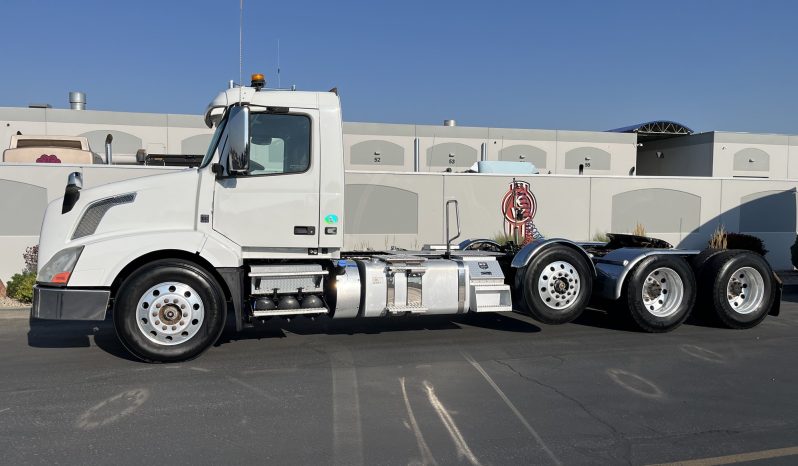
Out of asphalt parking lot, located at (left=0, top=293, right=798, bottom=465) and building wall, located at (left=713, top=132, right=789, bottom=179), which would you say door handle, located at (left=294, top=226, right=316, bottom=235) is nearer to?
asphalt parking lot, located at (left=0, top=293, right=798, bottom=465)

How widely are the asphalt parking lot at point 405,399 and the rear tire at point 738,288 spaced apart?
1.49ft

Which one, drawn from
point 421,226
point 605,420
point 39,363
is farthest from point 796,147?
point 39,363

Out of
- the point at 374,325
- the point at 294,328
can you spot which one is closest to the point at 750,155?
the point at 374,325

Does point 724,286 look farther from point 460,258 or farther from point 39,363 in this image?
point 39,363

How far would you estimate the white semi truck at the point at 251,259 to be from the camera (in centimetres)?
635

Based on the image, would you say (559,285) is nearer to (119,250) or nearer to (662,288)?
(662,288)

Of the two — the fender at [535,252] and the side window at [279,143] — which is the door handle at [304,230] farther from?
Result: the fender at [535,252]

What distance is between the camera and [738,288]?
8.80 meters

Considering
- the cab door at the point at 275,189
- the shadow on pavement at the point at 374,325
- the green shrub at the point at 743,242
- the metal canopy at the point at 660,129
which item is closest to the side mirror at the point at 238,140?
the cab door at the point at 275,189

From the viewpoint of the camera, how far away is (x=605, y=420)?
501 centimetres

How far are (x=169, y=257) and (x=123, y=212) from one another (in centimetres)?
Result: 67

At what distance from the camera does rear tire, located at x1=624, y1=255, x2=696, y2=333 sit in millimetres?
8188

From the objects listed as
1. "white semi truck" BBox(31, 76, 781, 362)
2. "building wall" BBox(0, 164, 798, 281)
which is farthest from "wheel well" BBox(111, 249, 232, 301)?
"building wall" BBox(0, 164, 798, 281)

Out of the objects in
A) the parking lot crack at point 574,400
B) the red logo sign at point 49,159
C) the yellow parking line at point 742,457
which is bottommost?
the yellow parking line at point 742,457
